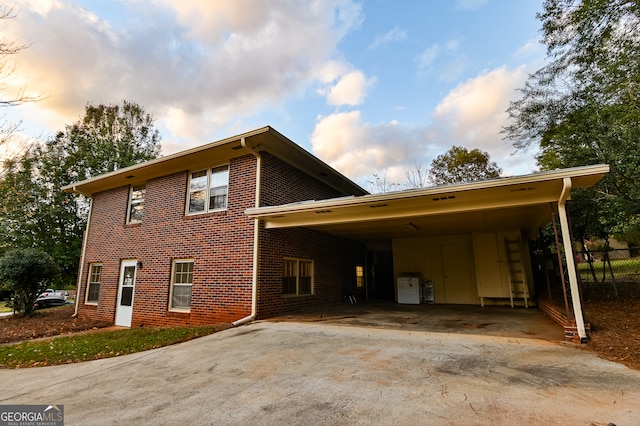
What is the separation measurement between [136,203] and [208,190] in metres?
3.88

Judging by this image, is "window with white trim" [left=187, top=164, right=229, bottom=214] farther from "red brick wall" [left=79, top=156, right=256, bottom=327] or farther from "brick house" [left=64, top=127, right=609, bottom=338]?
"red brick wall" [left=79, top=156, right=256, bottom=327]

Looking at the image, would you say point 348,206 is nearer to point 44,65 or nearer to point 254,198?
point 254,198

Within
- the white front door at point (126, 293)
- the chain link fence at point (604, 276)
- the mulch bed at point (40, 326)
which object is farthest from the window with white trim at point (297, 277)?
the chain link fence at point (604, 276)

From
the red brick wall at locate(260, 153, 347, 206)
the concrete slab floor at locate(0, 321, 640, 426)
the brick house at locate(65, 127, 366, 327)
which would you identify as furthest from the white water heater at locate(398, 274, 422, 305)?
the concrete slab floor at locate(0, 321, 640, 426)

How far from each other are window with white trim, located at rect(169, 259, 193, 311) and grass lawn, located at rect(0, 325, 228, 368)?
1.54 m

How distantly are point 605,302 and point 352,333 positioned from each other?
7.07m

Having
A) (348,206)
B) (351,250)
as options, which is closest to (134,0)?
(348,206)

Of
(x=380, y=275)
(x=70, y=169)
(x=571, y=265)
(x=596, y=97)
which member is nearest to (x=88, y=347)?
(x=571, y=265)

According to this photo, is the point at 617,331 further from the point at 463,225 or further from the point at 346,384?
the point at 346,384

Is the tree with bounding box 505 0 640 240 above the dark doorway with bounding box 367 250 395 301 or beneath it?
above

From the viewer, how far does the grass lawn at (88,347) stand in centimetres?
542

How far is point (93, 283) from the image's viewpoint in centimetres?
1163

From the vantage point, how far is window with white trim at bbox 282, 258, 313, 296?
342 inches

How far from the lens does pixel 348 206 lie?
22.2 feet
